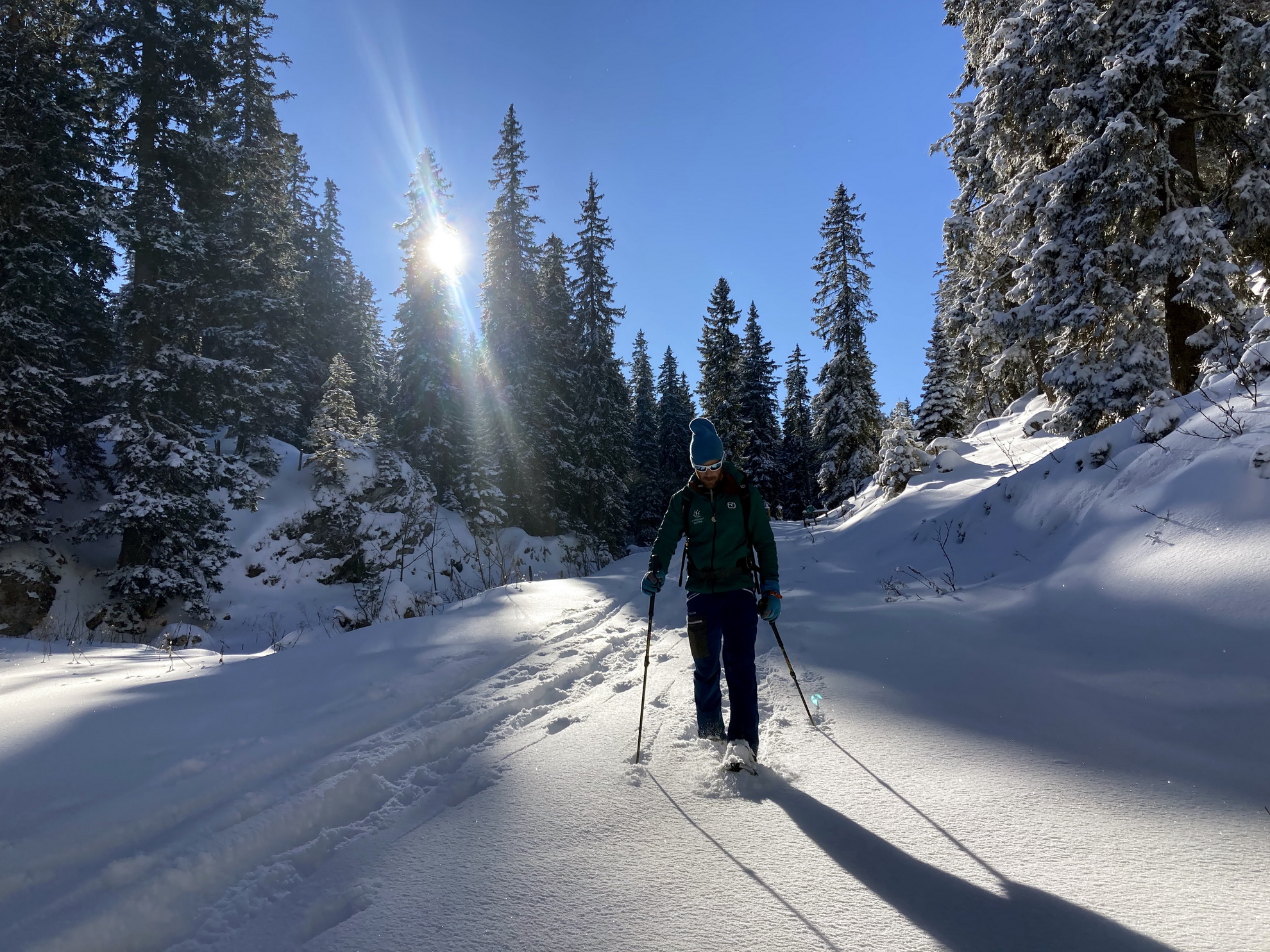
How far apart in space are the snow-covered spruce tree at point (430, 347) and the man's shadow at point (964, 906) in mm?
23143

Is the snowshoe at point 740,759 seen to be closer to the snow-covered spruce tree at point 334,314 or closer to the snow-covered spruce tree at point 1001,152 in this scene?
the snow-covered spruce tree at point 1001,152

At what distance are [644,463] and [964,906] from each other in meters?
37.6

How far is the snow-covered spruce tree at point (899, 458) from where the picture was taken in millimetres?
15305

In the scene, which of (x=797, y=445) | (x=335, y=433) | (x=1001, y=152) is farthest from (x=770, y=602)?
(x=797, y=445)

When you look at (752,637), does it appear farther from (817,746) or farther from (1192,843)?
(1192,843)

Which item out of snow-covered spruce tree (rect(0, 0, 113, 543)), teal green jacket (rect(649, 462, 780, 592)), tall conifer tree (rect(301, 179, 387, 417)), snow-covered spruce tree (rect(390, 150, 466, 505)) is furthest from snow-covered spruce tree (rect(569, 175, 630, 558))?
teal green jacket (rect(649, 462, 780, 592))

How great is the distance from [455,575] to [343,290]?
67.1 feet

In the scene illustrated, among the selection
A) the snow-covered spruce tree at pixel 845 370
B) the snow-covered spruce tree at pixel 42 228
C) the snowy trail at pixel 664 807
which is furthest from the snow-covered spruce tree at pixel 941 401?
the snow-covered spruce tree at pixel 42 228

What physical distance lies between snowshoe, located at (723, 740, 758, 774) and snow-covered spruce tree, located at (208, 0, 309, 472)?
56.7 ft

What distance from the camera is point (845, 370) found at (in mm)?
27250

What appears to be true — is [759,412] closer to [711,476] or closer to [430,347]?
[430,347]

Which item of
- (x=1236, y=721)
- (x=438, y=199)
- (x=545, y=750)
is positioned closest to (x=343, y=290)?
(x=438, y=199)

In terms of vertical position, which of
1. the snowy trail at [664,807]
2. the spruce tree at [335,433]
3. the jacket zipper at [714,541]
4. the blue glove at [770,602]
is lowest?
the snowy trail at [664,807]

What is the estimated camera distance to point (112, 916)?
224cm
